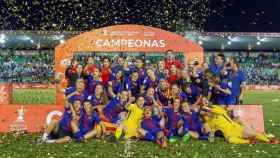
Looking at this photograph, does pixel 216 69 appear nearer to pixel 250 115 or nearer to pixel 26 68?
pixel 250 115

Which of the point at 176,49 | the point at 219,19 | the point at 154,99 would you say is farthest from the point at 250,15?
the point at 154,99

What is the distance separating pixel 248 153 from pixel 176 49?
30.4 ft

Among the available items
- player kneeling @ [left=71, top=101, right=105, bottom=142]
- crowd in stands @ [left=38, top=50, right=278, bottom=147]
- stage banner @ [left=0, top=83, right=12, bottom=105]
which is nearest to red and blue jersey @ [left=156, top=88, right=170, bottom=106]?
crowd in stands @ [left=38, top=50, right=278, bottom=147]

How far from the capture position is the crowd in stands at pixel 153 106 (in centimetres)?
1304

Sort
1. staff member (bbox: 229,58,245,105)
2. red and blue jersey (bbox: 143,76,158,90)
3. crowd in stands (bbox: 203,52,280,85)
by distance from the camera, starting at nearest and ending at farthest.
Answer: red and blue jersey (bbox: 143,76,158,90) → staff member (bbox: 229,58,245,105) → crowd in stands (bbox: 203,52,280,85)

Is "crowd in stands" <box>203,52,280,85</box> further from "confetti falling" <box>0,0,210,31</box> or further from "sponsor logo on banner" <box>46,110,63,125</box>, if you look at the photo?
"sponsor logo on banner" <box>46,110,63,125</box>

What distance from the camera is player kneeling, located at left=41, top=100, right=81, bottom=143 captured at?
1279cm

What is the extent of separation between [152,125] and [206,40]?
39.9 meters

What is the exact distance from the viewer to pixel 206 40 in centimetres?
5209

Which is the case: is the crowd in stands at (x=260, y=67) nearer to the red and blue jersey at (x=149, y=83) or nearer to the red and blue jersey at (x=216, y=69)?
the red and blue jersey at (x=216, y=69)

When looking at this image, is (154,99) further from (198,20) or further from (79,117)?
(198,20)

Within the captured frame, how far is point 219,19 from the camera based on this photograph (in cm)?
5509

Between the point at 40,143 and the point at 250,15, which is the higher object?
→ the point at 250,15

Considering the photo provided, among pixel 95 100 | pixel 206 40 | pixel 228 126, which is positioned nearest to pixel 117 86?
pixel 95 100
